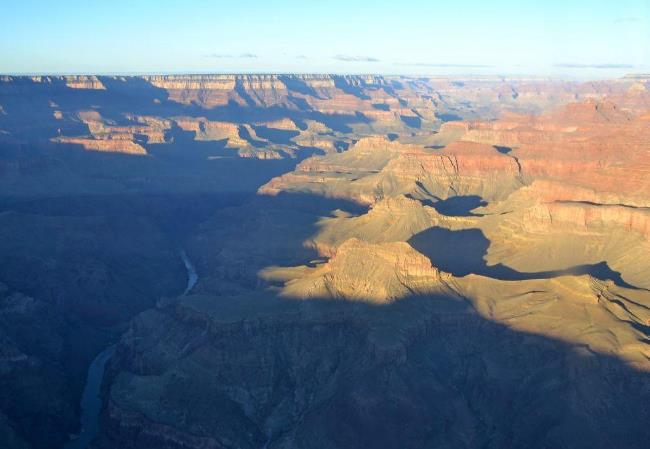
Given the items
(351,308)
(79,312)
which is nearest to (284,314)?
(351,308)

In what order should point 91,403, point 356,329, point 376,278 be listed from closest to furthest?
point 356,329
point 91,403
point 376,278

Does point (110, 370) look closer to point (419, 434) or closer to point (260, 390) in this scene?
point (260, 390)

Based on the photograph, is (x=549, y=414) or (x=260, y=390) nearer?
(x=549, y=414)

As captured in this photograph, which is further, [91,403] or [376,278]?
[376,278]

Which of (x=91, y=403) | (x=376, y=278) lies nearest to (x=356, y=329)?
(x=376, y=278)

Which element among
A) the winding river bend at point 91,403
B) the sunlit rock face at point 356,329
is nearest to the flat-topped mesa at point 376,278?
the sunlit rock face at point 356,329

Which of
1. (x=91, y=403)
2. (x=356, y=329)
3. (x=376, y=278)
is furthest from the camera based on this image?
(x=376, y=278)

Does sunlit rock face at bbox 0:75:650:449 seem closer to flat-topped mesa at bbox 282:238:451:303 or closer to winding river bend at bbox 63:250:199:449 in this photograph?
flat-topped mesa at bbox 282:238:451:303

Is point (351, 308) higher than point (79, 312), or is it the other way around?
point (351, 308)

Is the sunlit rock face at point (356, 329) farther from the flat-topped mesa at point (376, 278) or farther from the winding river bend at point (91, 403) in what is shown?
the winding river bend at point (91, 403)

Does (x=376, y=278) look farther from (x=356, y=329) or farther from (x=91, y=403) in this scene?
(x=91, y=403)
